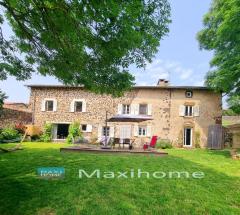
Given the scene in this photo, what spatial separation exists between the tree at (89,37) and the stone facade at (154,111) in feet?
49.4

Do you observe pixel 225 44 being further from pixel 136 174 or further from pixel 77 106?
pixel 77 106

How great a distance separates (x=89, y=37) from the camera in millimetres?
5777

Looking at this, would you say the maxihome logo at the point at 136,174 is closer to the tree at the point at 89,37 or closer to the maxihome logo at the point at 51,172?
the maxihome logo at the point at 51,172

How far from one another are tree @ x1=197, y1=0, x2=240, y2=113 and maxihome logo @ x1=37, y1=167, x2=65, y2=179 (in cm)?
1159

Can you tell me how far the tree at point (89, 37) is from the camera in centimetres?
493

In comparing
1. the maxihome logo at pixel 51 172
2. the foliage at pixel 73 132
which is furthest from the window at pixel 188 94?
the maxihome logo at pixel 51 172

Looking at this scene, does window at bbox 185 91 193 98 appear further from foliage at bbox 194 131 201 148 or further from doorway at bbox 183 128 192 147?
foliage at bbox 194 131 201 148

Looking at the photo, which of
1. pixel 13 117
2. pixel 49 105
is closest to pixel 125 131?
pixel 49 105

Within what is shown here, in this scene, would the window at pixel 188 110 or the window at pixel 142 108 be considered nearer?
the window at pixel 188 110

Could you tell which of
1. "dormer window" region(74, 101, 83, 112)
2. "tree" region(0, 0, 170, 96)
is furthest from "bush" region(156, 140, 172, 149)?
"tree" region(0, 0, 170, 96)

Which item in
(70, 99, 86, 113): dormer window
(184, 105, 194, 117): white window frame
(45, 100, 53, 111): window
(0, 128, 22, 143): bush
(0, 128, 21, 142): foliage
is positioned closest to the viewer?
(0, 128, 22, 143): bush

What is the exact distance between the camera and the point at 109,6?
4305 millimetres

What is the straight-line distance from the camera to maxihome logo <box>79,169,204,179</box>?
8203 mm

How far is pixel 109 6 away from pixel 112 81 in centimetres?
296
